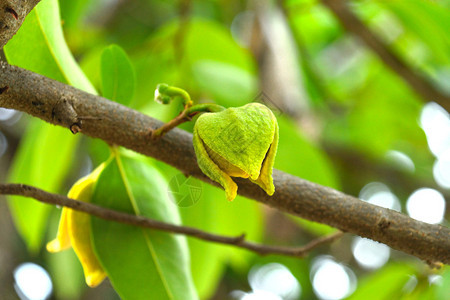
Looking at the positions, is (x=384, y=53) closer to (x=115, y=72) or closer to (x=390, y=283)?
(x=390, y=283)

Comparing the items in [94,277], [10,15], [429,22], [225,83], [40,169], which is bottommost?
[94,277]

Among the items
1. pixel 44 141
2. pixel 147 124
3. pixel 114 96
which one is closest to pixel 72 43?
pixel 44 141

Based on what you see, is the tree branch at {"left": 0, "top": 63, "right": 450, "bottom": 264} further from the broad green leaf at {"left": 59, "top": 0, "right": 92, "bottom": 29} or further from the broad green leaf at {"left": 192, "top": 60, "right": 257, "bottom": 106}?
the broad green leaf at {"left": 59, "top": 0, "right": 92, "bottom": 29}

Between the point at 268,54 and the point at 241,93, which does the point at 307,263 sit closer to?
the point at 268,54

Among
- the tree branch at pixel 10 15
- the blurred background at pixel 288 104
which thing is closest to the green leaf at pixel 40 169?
the blurred background at pixel 288 104

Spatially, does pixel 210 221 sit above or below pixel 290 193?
above

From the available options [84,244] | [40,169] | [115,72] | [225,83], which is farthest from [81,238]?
[225,83]
